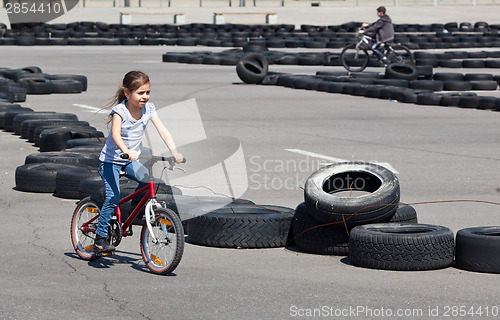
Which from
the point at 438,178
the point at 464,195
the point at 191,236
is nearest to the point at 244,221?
the point at 191,236

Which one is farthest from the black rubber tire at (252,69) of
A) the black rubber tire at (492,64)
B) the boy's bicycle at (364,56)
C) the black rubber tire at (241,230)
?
the black rubber tire at (241,230)

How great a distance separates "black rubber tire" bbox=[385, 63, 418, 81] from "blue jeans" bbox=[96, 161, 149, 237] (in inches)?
691

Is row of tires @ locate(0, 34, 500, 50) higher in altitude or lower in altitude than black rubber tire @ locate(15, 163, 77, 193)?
lower

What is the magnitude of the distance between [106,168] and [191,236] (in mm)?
1245

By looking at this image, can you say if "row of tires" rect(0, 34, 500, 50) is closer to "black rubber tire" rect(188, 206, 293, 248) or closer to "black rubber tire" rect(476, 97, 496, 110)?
"black rubber tire" rect(476, 97, 496, 110)

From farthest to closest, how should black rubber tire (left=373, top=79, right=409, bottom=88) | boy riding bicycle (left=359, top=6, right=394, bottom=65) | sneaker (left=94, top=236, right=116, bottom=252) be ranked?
boy riding bicycle (left=359, top=6, right=394, bottom=65) → black rubber tire (left=373, top=79, right=409, bottom=88) → sneaker (left=94, top=236, right=116, bottom=252)

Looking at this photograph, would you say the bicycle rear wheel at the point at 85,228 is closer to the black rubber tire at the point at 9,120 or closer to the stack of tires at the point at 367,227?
the stack of tires at the point at 367,227

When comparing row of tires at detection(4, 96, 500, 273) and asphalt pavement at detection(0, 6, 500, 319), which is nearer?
asphalt pavement at detection(0, 6, 500, 319)

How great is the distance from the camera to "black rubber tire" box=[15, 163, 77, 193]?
1023cm

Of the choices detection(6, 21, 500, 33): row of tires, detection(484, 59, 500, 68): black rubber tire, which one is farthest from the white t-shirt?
detection(6, 21, 500, 33): row of tires

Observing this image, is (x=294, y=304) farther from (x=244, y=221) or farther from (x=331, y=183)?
(x=331, y=183)

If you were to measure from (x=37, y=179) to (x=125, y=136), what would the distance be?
3.55 m

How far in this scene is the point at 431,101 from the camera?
20.1m

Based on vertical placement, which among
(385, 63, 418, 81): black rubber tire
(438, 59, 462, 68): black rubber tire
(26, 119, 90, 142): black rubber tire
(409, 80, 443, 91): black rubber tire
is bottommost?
(438, 59, 462, 68): black rubber tire
